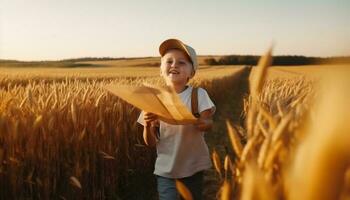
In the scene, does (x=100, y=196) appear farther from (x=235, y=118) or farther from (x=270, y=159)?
(x=235, y=118)

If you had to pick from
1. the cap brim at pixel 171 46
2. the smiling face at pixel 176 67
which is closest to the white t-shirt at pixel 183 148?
the smiling face at pixel 176 67

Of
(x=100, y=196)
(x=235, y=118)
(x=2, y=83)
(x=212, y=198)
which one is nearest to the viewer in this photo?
(x=100, y=196)

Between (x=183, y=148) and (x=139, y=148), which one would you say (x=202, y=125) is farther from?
(x=139, y=148)

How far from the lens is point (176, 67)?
8.47 ft

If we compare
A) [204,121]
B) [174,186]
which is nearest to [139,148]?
[174,186]

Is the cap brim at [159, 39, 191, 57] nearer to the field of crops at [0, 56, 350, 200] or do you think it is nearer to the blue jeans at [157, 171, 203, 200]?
the field of crops at [0, 56, 350, 200]

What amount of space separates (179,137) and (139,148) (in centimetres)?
183

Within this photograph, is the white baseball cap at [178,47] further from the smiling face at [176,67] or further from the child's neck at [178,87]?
the child's neck at [178,87]

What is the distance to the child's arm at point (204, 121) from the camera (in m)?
2.44

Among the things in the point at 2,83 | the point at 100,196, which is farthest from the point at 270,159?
the point at 2,83

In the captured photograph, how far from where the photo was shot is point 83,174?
10.9 ft

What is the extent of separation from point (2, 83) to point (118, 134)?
9929 mm

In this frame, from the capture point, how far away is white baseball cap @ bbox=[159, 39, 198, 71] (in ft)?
8.57

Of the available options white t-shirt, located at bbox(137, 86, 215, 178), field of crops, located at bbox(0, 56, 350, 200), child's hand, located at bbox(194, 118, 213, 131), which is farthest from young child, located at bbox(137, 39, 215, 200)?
field of crops, located at bbox(0, 56, 350, 200)
